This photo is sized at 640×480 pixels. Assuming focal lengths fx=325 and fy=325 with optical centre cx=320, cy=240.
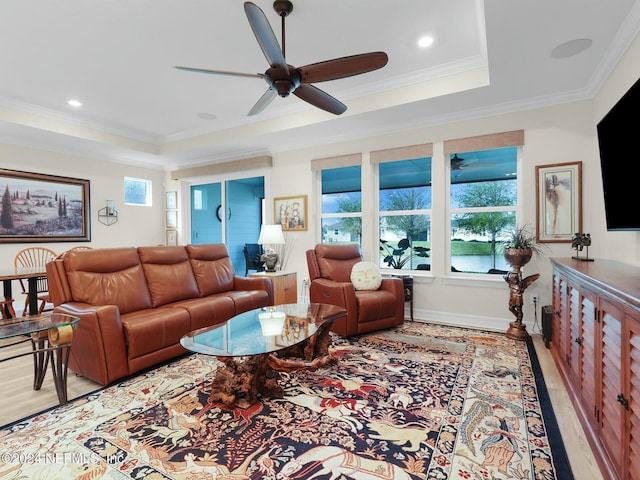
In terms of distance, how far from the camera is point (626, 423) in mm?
1238

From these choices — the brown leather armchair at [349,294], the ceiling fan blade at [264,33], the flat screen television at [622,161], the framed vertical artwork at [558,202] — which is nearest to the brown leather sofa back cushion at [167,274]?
the brown leather armchair at [349,294]

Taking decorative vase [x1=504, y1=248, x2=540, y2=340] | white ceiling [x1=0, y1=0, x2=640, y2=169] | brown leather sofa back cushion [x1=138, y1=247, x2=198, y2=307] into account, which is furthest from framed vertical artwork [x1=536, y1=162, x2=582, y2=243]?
brown leather sofa back cushion [x1=138, y1=247, x2=198, y2=307]

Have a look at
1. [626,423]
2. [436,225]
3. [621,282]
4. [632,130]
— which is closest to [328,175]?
[436,225]

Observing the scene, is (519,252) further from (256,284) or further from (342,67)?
(256,284)

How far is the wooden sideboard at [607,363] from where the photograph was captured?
1.20m

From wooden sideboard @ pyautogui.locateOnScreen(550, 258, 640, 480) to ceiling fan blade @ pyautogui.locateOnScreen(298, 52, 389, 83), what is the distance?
1.77 meters

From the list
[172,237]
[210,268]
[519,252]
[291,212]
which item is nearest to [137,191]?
[172,237]

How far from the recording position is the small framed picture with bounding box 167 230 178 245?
21.1 feet

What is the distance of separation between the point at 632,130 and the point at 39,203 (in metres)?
6.66

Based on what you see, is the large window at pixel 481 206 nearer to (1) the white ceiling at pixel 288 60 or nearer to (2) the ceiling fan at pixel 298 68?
(1) the white ceiling at pixel 288 60

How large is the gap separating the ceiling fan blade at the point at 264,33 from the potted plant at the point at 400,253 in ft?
9.66

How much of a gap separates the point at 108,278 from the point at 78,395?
102 cm

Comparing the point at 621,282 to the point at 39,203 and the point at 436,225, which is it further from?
the point at 39,203

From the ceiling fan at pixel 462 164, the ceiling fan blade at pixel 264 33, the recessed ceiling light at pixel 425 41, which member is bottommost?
the ceiling fan at pixel 462 164
